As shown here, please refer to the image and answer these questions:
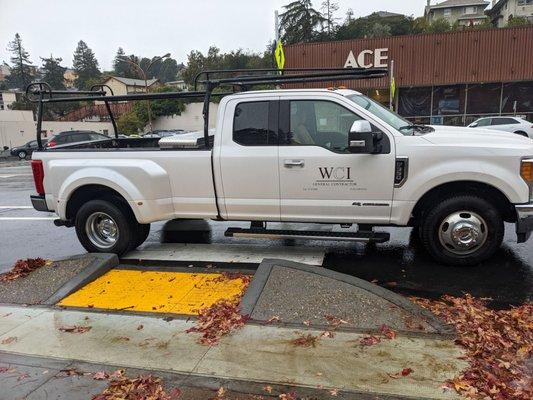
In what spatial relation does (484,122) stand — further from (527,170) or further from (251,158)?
(251,158)

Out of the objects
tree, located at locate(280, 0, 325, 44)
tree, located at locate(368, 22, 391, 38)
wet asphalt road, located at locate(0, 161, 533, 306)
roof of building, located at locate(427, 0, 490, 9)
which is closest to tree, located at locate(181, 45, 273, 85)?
tree, located at locate(280, 0, 325, 44)

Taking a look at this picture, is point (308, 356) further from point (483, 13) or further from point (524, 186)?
point (483, 13)

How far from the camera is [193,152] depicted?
224 inches

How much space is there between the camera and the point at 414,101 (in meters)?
28.6

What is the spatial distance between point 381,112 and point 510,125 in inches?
696

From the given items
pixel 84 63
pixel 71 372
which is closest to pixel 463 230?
pixel 71 372

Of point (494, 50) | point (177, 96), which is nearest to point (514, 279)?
point (177, 96)

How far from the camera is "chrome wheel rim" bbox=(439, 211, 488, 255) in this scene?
5105 millimetres

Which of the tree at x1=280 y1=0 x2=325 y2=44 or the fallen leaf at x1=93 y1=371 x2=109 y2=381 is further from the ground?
the tree at x1=280 y1=0 x2=325 y2=44

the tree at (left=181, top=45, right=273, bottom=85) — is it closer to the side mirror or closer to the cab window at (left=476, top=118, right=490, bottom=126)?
the cab window at (left=476, top=118, right=490, bottom=126)

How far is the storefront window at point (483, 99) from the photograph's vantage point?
1073 inches

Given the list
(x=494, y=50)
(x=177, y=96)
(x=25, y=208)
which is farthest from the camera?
(x=494, y=50)

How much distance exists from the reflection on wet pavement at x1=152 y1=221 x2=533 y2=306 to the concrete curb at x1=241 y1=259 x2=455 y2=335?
59 centimetres

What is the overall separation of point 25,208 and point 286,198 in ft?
26.4
